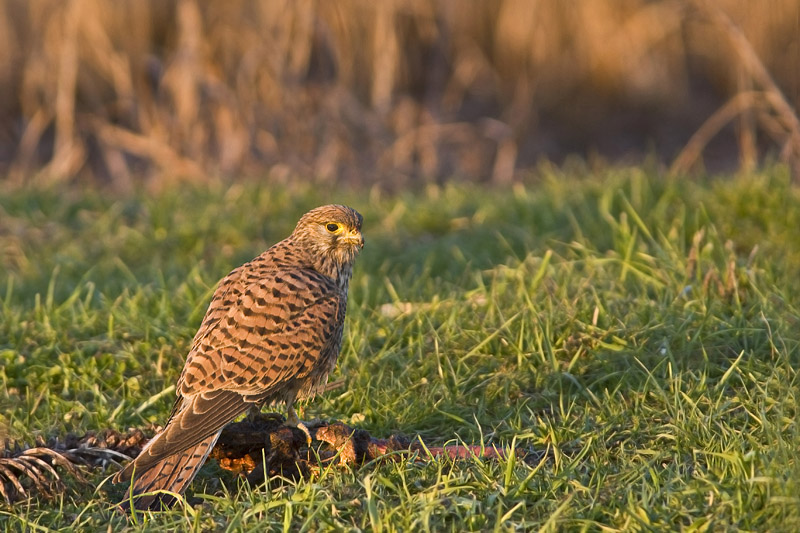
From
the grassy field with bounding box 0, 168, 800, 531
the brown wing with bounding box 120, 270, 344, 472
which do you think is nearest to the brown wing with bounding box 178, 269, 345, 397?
the brown wing with bounding box 120, 270, 344, 472

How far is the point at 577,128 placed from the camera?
11.9 metres

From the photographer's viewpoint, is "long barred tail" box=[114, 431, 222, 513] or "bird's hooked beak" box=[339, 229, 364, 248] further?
"bird's hooked beak" box=[339, 229, 364, 248]

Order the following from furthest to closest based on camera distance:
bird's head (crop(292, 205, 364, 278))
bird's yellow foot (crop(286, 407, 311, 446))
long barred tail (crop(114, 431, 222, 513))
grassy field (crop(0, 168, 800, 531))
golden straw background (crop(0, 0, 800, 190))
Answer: golden straw background (crop(0, 0, 800, 190)) → bird's head (crop(292, 205, 364, 278)) → bird's yellow foot (crop(286, 407, 311, 446)) → long barred tail (crop(114, 431, 222, 513)) → grassy field (crop(0, 168, 800, 531))

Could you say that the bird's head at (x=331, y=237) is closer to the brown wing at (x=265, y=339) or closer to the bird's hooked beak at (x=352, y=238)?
the bird's hooked beak at (x=352, y=238)

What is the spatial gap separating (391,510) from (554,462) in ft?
2.59

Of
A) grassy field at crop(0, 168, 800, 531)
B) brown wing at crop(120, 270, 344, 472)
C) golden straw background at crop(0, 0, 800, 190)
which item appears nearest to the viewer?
grassy field at crop(0, 168, 800, 531)

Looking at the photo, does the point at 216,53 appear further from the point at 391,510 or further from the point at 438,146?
the point at 391,510

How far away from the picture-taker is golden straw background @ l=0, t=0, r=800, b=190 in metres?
9.58

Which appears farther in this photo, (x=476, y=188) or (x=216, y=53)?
(x=216, y=53)

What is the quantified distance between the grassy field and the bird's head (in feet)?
1.68

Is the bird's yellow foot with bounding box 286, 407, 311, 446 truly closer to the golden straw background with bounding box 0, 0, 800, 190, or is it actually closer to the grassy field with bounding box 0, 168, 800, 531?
the grassy field with bounding box 0, 168, 800, 531

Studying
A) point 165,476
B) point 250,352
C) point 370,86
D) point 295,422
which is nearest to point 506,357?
point 295,422

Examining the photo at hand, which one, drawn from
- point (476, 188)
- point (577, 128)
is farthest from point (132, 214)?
point (577, 128)

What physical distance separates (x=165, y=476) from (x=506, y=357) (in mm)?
1617
